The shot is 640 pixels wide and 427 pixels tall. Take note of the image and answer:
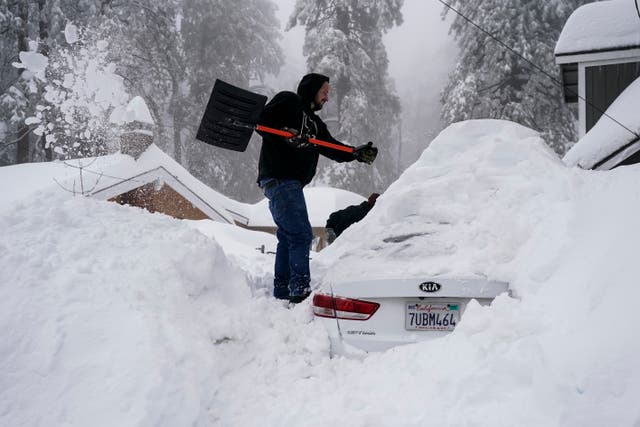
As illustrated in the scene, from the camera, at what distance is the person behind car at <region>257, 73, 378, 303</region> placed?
384cm

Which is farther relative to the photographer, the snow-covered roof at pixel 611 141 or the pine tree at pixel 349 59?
the pine tree at pixel 349 59

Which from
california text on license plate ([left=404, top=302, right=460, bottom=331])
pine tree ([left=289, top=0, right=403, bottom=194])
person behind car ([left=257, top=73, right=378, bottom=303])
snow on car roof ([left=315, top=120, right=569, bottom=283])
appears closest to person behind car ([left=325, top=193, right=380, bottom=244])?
snow on car roof ([left=315, top=120, right=569, bottom=283])

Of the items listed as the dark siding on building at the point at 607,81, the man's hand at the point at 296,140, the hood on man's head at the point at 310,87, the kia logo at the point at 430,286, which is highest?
the dark siding on building at the point at 607,81

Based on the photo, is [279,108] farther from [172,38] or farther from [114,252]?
[172,38]

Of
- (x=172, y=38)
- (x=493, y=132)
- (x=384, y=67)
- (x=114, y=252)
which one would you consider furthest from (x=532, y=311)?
(x=384, y=67)

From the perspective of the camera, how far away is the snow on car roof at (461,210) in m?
2.92

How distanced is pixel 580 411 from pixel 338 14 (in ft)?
89.6

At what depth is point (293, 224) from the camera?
384 cm

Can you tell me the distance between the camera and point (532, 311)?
7.56 feet

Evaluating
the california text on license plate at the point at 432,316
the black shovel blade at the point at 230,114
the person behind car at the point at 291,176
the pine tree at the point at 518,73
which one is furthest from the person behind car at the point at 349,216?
the pine tree at the point at 518,73

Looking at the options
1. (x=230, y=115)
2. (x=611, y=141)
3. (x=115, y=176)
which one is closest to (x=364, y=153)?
(x=230, y=115)

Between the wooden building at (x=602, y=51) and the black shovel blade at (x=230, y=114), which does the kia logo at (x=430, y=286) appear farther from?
the wooden building at (x=602, y=51)

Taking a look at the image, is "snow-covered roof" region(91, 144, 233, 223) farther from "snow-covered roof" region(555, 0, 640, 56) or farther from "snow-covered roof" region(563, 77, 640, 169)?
"snow-covered roof" region(555, 0, 640, 56)

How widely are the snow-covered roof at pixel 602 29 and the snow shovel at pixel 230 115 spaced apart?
772 centimetres
